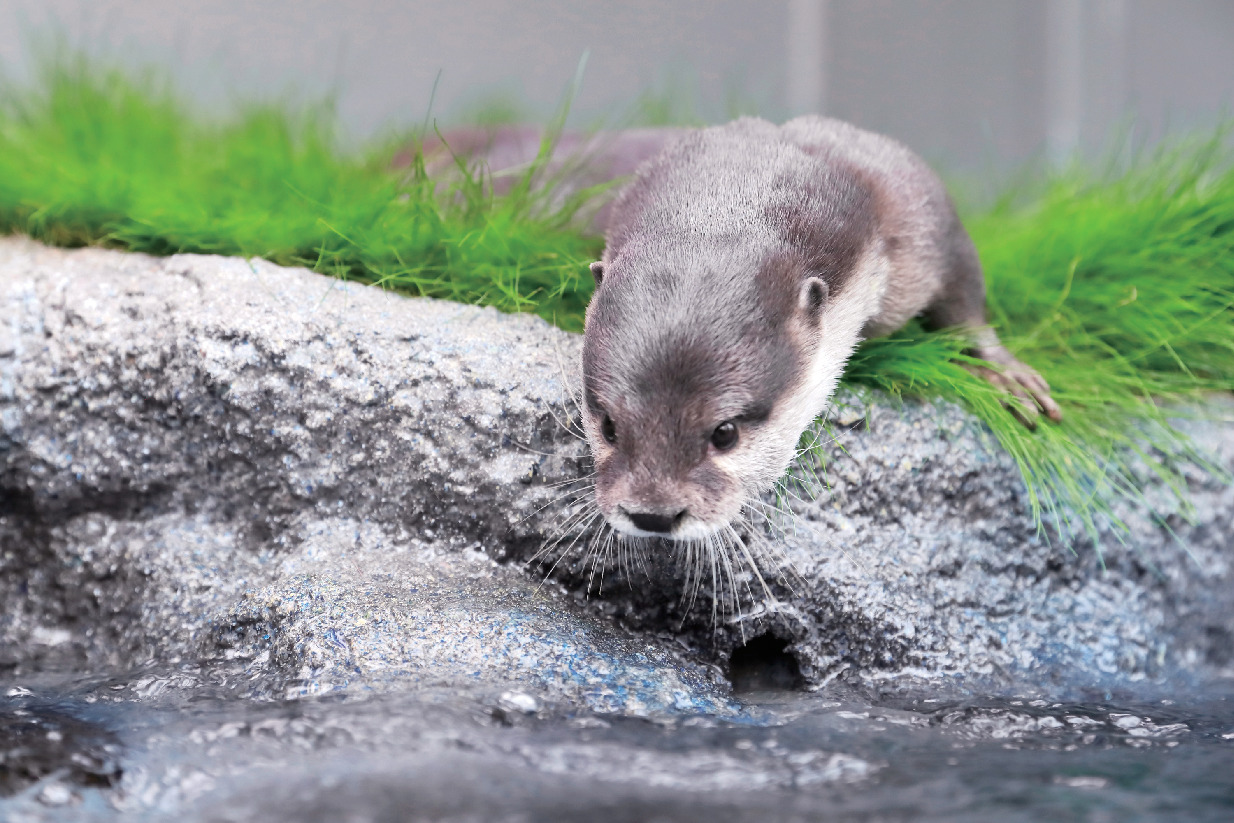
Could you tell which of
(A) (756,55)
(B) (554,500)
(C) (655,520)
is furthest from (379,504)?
(A) (756,55)

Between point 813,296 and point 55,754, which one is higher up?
point 813,296

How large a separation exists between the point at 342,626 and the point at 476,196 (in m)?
1.16

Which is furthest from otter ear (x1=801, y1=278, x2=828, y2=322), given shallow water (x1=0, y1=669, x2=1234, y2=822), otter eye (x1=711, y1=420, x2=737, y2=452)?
shallow water (x1=0, y1=669, x2=1234, y2=822)

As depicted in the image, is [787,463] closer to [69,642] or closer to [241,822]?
[241,822]

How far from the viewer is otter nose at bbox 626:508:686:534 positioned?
1.85 metres

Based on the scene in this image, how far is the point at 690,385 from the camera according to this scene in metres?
1.88

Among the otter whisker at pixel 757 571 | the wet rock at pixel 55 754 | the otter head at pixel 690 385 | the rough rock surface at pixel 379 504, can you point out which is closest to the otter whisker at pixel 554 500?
the rough rock surface at pixel 379 504

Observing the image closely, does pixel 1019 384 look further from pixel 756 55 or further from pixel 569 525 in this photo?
pixel 756 55

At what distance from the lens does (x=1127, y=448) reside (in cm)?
255

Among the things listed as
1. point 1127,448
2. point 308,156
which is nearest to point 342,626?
point 308,156

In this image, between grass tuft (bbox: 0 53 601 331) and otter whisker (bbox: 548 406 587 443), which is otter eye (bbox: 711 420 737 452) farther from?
grass tuft (bbox: 0 53 601 331)

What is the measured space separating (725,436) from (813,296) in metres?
0.35

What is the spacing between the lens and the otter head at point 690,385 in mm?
1873

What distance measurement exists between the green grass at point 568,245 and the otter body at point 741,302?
177 mm
